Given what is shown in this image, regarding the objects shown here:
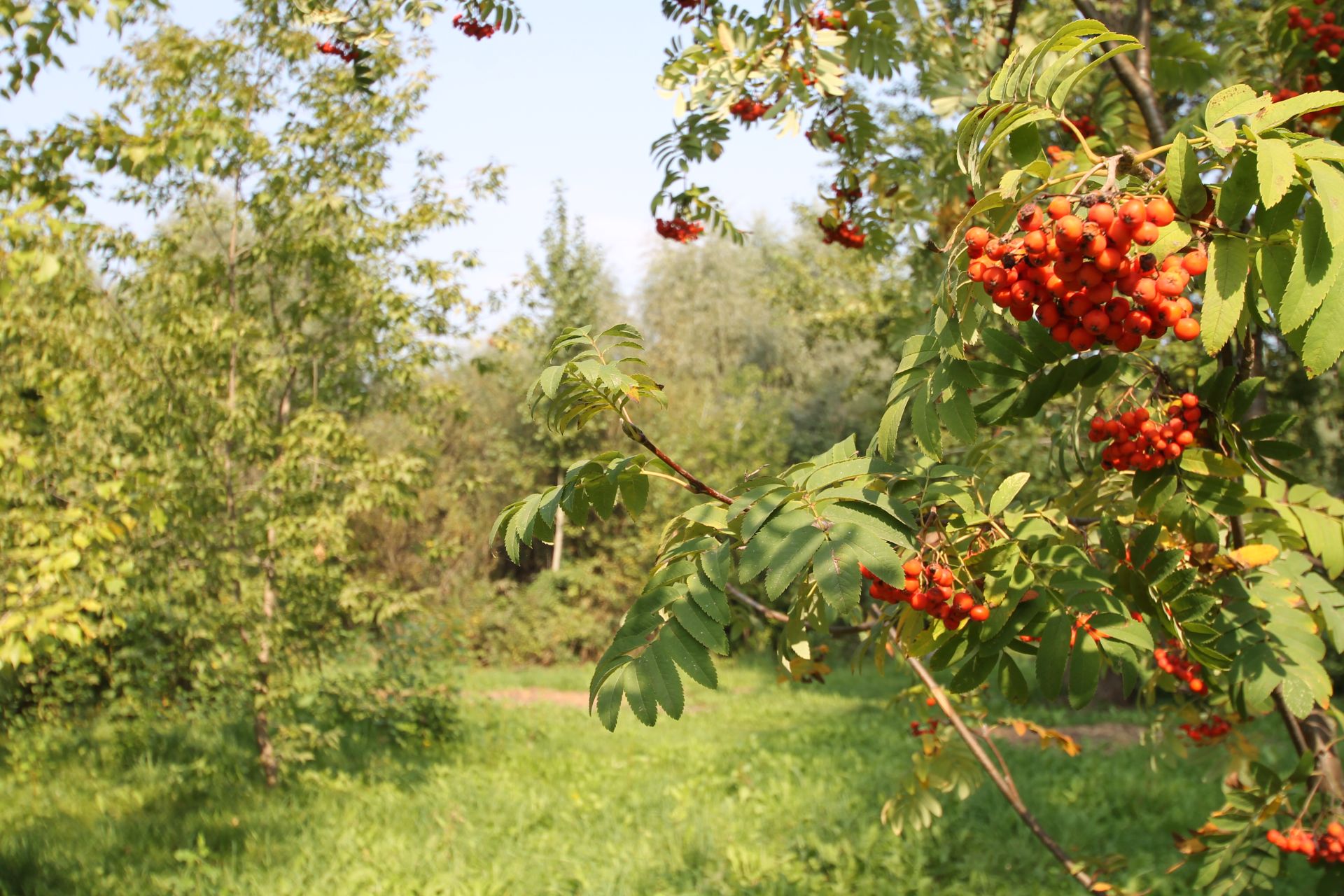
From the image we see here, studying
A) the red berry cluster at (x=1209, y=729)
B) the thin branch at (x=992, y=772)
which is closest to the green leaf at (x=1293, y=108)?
the thin branch at (x=992, y=772)

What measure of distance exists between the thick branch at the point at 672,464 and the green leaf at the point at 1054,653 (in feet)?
1.43

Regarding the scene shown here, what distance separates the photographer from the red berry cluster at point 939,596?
114 centimetres

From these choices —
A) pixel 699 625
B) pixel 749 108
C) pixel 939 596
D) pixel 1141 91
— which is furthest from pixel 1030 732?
pixel 699 625

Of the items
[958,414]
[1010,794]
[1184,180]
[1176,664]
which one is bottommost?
[1010,794]

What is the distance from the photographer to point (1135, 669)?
1138 millimetres

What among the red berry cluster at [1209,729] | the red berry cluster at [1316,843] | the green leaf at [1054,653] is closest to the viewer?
the green leaf at [1054,653]

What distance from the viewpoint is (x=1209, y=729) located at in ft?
9.04

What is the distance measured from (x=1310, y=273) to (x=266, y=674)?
5.80 m

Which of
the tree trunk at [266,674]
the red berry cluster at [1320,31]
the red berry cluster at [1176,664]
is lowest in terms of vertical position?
the tree trunk at [266,674]

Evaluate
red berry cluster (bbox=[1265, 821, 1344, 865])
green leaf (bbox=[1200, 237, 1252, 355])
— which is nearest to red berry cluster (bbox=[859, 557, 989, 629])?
green leaf (bbox=[1200, 237, 1252, 355])

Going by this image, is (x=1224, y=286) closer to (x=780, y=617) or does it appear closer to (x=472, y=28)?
(x=780, y=617)

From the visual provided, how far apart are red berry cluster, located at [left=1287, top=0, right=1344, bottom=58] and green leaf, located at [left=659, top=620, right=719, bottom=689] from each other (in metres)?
2.28

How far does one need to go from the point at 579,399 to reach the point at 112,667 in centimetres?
651

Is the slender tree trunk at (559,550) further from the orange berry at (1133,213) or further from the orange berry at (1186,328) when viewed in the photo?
the orange berry at (1133,213)
